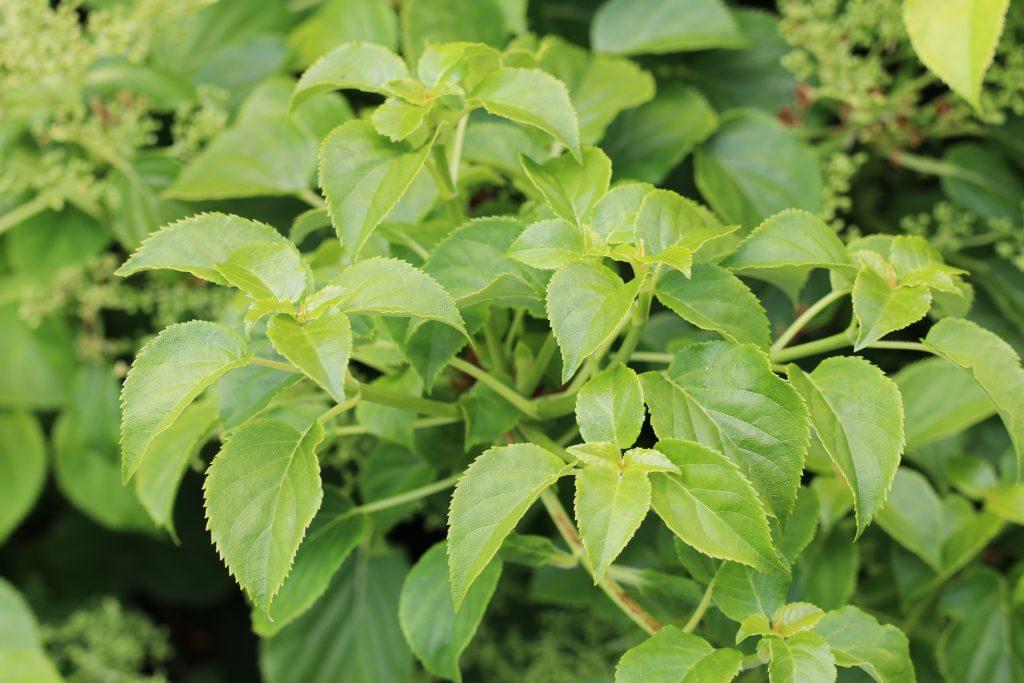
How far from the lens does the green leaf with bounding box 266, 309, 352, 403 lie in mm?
486

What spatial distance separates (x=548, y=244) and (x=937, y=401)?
0.48 meters

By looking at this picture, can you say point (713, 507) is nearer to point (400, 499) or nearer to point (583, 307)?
point (583, 307)

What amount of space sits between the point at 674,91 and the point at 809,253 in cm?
48

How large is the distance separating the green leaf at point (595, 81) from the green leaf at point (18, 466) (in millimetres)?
798

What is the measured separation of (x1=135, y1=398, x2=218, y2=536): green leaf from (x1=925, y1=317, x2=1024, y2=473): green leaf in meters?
0.50

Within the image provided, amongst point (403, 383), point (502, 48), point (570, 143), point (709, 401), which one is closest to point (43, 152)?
point (502, 48)

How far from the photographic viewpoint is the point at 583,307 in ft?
1.68

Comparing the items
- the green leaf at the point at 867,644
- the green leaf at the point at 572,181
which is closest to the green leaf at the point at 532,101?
the green leaf at the point at 572,181

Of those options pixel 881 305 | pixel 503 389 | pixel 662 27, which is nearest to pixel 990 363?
pixel 881 305

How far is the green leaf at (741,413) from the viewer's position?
524mm

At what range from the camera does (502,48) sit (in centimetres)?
96

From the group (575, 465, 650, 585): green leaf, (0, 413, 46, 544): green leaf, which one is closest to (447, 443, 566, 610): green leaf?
(575, 465, 650, 585): green leaf

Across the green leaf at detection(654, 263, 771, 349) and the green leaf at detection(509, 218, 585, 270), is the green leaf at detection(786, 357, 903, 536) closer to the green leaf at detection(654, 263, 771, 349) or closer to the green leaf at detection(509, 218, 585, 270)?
the green leaf at detection(654, 263, 771, 349)

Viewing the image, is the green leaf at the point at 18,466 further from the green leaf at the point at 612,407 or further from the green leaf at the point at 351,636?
the green leaf at the point at 612,407
